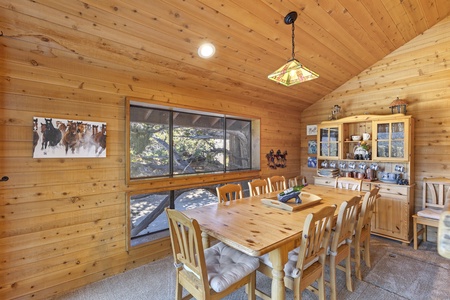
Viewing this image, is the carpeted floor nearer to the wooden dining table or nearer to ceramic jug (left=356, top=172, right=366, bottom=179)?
the wooden dining table

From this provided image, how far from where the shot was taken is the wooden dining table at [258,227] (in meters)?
1.52

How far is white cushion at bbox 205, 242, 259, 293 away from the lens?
1561 millimetres

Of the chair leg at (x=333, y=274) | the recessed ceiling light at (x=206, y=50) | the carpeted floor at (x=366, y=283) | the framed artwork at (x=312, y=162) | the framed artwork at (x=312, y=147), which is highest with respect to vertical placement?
the recessed ceiling light at (x=206, y=50)

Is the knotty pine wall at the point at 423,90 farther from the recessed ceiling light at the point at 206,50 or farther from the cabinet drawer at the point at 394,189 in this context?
the recessed ceiling light at the point at 206,50

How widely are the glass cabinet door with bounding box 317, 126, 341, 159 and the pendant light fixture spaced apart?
235 cm

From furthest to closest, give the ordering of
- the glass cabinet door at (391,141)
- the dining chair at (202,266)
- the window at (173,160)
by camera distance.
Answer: the glass cabinet door at (391,141), the window at (173,160), the dining chair at (202,266)

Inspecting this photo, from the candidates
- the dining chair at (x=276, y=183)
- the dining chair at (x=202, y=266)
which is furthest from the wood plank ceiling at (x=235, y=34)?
Result: the dining chair at (x=202, y=266)

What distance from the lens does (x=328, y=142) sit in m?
4.30

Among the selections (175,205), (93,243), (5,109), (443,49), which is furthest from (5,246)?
(443,49)

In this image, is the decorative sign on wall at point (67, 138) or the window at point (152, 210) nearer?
the decorative sign on wall at point (67, 138)

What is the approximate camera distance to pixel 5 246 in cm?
195

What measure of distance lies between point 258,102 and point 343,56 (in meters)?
1.47

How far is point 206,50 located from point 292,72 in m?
0.99

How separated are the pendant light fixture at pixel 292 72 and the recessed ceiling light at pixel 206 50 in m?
0.77
